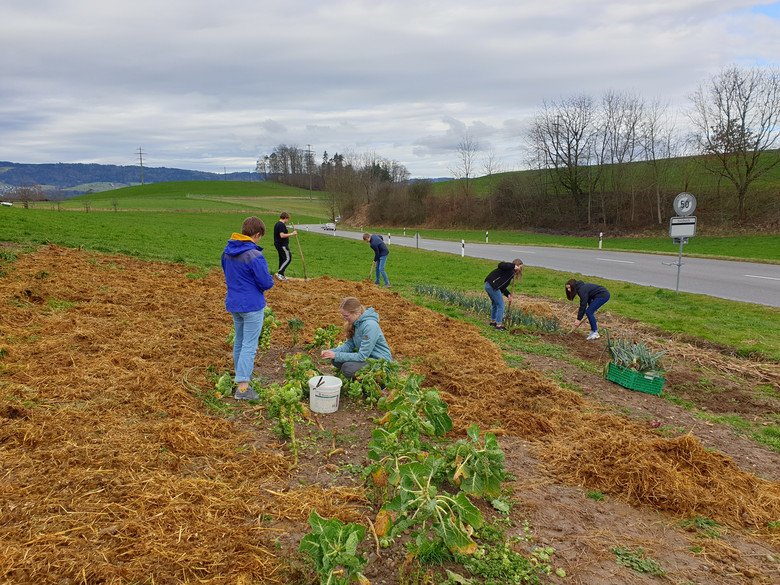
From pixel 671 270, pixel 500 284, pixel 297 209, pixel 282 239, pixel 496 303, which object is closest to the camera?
pixel 500 284

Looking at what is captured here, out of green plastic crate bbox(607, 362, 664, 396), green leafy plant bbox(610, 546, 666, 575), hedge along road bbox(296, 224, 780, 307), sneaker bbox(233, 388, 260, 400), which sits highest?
hedge along road bbox(296, 224, 780, 307)

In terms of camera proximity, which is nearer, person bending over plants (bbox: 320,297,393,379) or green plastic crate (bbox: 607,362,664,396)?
person bending over plants (bbox: 320,297,393,379)

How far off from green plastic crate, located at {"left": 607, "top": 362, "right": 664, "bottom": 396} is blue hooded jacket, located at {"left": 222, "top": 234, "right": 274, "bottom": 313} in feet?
15.3

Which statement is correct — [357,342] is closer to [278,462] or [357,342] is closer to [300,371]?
[300,371]

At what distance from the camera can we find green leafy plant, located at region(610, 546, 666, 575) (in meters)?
2.94

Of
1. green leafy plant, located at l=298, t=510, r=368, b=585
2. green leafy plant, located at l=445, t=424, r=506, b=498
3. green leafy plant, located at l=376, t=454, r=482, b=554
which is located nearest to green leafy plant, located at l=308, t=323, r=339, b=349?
green leafy plant, located at l=445, t=424, r=506, b=498

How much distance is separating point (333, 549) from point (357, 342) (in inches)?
117

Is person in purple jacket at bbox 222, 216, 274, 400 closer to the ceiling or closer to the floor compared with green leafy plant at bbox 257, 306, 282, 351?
closer to the ceiling

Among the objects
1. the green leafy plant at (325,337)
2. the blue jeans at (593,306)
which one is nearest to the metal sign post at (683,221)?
the blue jeans at (593,306)

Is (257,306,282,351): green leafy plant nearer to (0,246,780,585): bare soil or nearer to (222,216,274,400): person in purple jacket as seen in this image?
(0,246,780,585): bare soil

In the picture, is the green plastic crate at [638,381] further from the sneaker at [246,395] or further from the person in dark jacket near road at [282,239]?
the person in dark jacket near road at [282,239]

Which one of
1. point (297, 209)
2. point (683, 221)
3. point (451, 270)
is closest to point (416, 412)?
point (683, 221)

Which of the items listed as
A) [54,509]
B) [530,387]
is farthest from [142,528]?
[530,387]

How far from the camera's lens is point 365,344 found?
16.9ft
